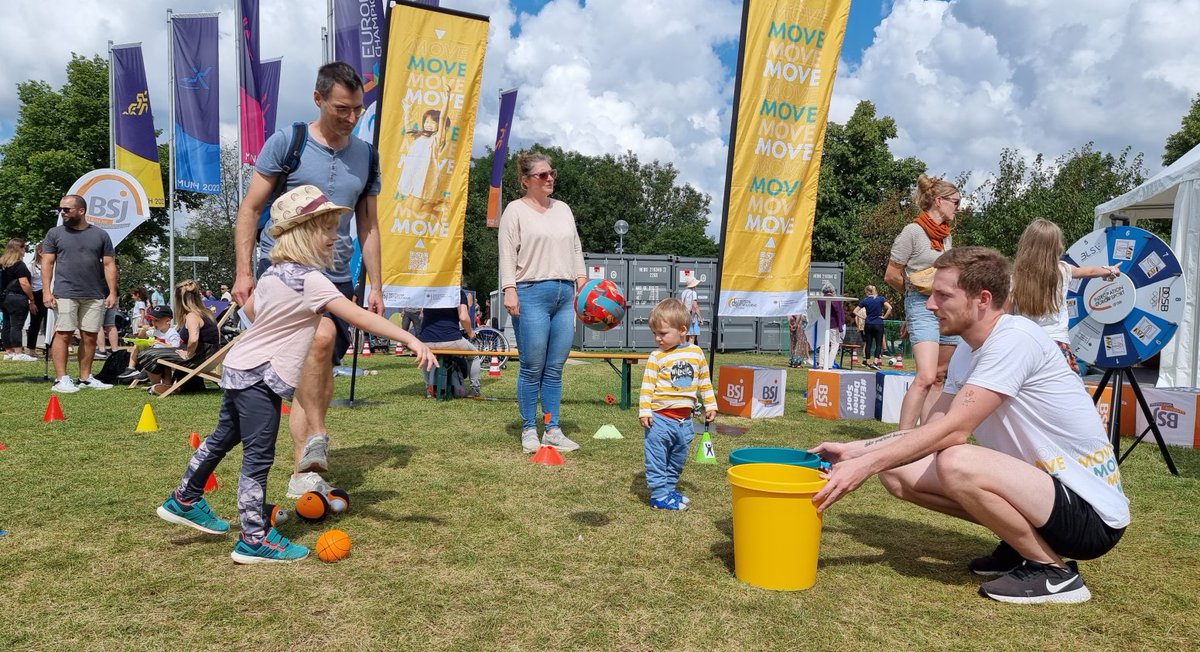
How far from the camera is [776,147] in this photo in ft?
23.1

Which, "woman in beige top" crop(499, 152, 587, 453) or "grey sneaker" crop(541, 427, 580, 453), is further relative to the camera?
"grey sneaker" crop(541, 427, 580, 453)

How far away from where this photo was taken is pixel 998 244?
85.1 ft

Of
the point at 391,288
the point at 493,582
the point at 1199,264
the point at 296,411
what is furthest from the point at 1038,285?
the point at 1199,264

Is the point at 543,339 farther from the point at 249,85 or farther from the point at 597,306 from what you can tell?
the point at 249,85

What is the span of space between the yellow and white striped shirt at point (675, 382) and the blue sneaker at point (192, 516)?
2114mm

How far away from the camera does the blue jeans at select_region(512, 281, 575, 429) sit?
527cm

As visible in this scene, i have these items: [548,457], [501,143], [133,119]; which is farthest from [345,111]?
[133,119]

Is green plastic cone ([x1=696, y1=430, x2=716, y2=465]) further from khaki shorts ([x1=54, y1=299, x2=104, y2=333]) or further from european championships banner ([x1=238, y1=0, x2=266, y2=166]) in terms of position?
european championships banner ([x1=238, y1=0, x2=266, y2=166])

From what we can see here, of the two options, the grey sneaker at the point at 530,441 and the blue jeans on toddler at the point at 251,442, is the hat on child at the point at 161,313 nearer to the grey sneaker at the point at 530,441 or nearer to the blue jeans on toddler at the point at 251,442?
the grey sneaker at the point at 530,441

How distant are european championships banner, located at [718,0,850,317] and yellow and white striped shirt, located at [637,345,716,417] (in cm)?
Answer: 308

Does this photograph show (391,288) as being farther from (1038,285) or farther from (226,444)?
Answer: (1038,285)

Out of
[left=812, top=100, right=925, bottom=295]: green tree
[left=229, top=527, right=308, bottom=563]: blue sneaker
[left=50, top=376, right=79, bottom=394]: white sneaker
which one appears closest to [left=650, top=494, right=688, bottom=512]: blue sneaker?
[left=229, top=527, right=308, bottom=563]: blue sneaker

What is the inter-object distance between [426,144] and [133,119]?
14.9 m

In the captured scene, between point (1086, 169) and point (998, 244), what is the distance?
374 cm
